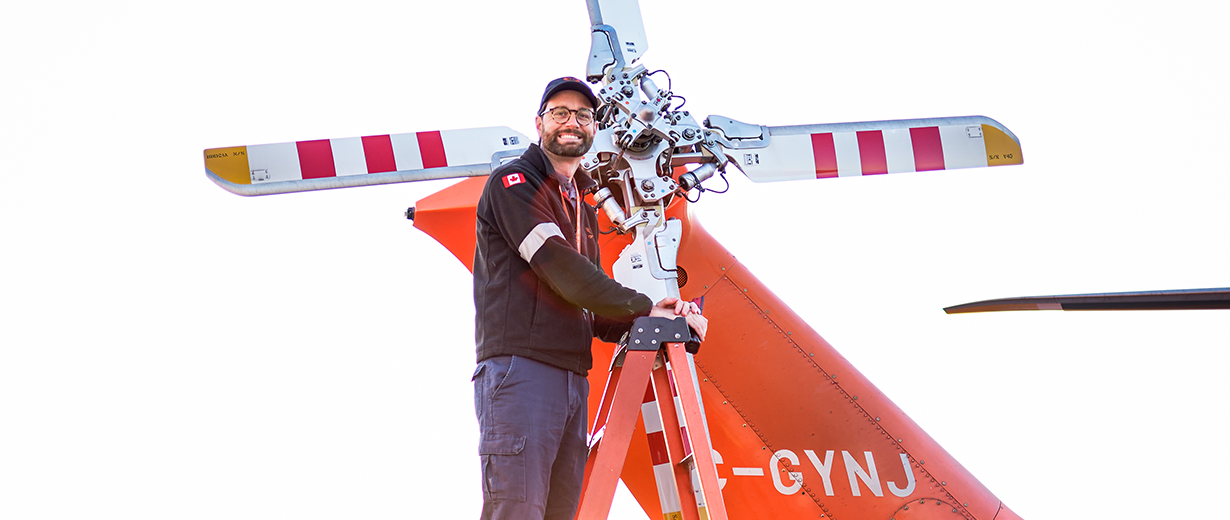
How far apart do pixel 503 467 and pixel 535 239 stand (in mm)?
716

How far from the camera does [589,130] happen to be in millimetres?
3182

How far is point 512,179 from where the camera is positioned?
9.72ft

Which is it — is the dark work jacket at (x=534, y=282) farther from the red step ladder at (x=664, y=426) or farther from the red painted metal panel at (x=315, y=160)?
the red painted metal panel at (x=315, y=160)

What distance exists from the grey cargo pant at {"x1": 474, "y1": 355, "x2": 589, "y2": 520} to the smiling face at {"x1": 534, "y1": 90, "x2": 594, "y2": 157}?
2.55ft

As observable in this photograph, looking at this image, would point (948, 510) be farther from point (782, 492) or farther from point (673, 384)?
point (673, 384)

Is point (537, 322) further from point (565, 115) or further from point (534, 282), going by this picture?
point (565, 115)

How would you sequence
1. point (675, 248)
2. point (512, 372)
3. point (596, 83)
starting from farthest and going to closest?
point (596, 83), point (675, 248), point (512, 372)

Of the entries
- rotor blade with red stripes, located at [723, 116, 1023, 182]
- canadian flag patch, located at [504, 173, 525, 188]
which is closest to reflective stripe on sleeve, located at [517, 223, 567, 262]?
canadian flag patch, located at [504, 173, 525, 188]

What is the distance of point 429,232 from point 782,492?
7.20 ft

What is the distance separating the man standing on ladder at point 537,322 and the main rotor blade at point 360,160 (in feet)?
3.87

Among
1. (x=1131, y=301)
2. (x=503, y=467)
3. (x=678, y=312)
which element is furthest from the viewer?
(x=678, y=312)

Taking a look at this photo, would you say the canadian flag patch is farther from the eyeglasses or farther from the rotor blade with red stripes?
the rotor blade with red stripes

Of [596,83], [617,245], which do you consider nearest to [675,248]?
[617,245]

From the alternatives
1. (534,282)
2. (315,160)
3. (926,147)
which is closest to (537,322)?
(534,282)
